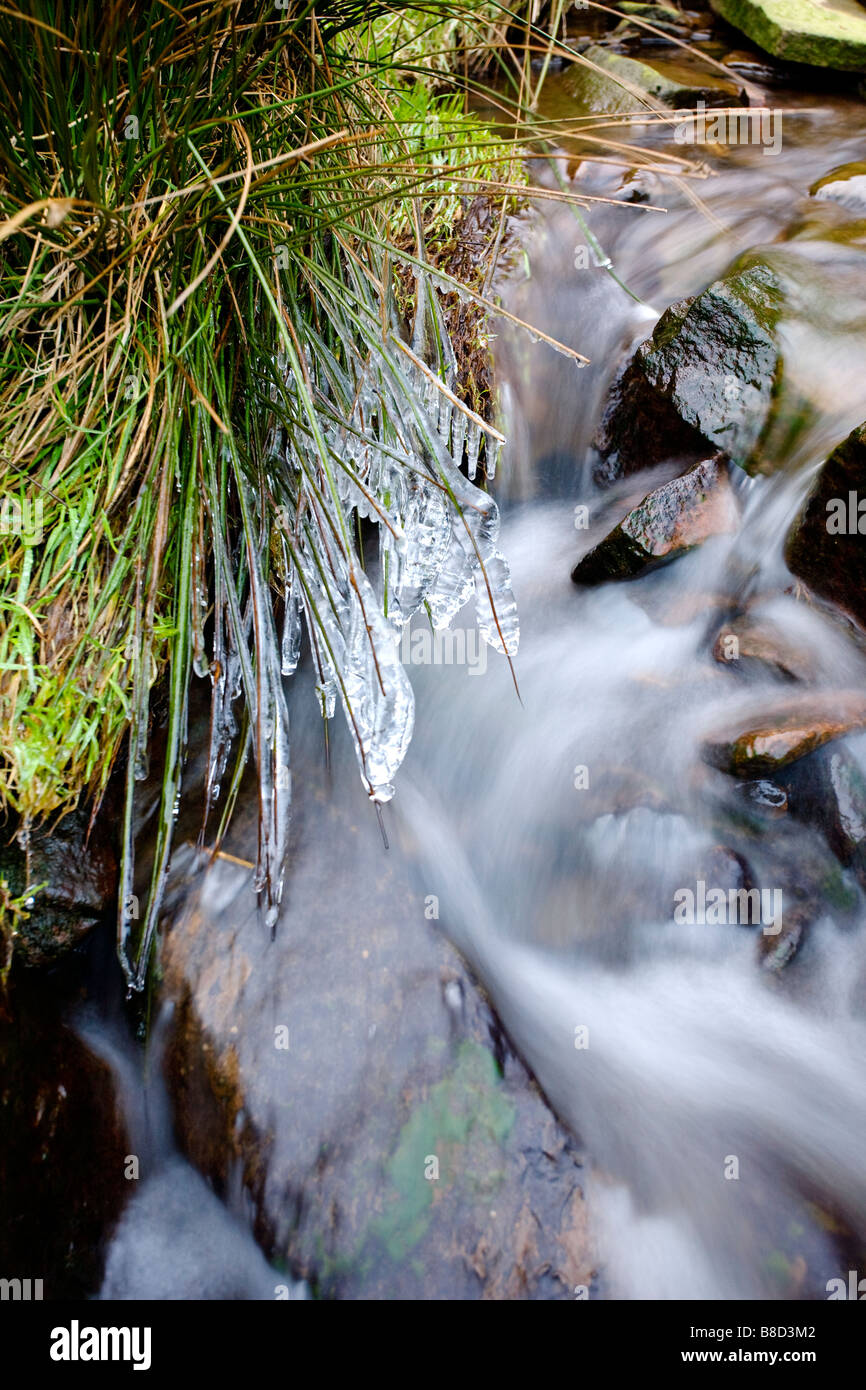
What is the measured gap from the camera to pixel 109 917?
190 cm

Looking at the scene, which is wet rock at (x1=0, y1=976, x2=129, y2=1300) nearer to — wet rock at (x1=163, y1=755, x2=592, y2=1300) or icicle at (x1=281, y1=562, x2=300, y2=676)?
wet rock at (x1=163, y1=755, x2=592, y2=1300)

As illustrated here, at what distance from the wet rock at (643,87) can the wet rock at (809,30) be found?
0.37 m

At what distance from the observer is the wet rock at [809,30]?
4512 mm

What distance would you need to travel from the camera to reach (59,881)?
70.8 inches

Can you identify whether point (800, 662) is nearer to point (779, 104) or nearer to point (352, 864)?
point (352, 864)

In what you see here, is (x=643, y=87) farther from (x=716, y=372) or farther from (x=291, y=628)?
(x=291, y=628)

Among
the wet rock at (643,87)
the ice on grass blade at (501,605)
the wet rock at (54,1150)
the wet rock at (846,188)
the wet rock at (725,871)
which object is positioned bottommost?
the wet rock at (54,1150)

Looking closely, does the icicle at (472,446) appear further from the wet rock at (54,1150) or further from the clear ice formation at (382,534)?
the wet rock at (54,1150)

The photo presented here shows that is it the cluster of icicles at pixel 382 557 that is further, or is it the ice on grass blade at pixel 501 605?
the ice on grass blade at pixel 501 605

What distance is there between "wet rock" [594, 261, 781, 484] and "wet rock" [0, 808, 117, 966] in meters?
2.16

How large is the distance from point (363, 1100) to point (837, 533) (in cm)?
197

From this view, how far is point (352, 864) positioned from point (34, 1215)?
97 cm

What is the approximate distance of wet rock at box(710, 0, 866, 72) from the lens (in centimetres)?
451

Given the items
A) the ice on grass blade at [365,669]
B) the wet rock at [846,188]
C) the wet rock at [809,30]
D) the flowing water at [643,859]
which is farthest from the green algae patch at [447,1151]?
the wet rock at [809,30]
